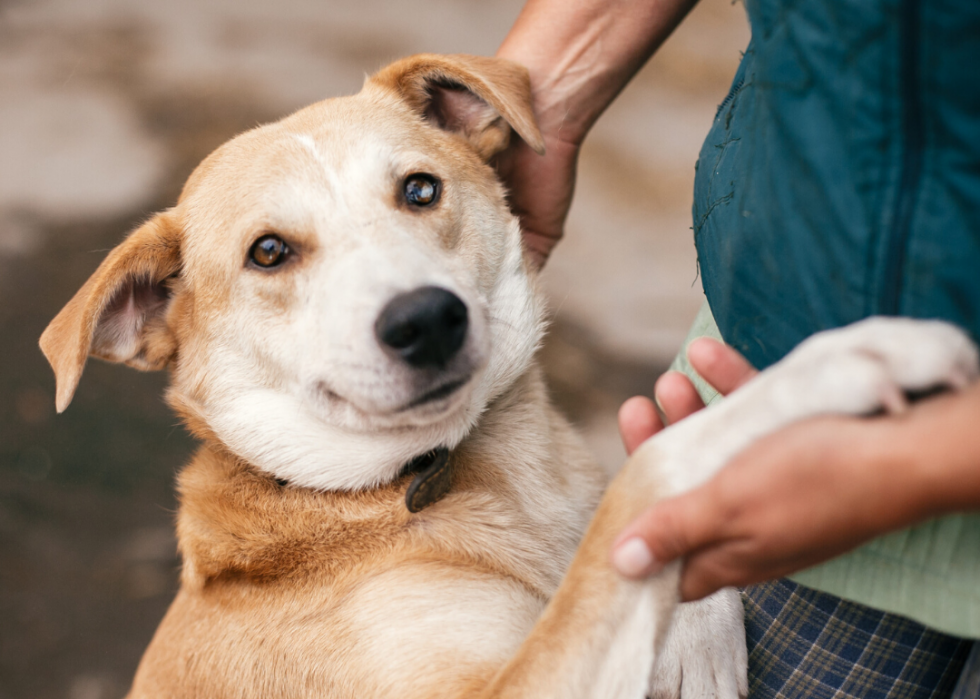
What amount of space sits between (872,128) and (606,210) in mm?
3735

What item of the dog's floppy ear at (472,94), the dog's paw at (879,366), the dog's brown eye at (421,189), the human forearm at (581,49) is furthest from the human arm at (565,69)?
the dog's paw at (879,366)

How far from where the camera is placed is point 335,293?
5.43ft

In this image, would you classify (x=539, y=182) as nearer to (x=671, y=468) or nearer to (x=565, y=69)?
(x=565, y=69)

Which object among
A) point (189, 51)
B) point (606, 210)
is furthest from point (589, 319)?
point (189, 51)

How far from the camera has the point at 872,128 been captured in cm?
106

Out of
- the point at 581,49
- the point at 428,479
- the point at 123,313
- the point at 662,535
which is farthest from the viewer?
the point at 581,49

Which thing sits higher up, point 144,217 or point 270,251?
point 270,251

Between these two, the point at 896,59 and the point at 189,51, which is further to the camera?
the point at 189,51

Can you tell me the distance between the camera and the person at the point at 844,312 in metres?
0.97

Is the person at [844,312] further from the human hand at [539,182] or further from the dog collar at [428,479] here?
the human hand at [539,182]

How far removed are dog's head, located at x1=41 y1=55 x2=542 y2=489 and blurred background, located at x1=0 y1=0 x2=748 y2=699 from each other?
6.08 feet

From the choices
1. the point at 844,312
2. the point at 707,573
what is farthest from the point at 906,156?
the point at 707,573

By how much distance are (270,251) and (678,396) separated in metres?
1.09

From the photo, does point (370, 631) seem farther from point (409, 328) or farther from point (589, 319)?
point (589, 319)
